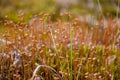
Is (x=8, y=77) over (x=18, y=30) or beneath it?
beneath

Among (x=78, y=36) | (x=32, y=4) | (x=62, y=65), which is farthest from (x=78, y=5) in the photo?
(x=62, y=65)

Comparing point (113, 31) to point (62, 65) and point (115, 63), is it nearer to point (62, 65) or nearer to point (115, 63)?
point (115, 63)

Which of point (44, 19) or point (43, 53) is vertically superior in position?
point (44, 19)

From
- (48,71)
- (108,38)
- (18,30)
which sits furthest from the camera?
(108,38)

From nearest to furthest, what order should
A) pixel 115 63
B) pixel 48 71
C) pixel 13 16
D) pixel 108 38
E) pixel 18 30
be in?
1. pixel 48 71
2. pixel 18 30
3. pixel 115 63
4. pixel 108 38
5. pixel 13 16

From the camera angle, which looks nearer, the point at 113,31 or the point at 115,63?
the point at 115,63

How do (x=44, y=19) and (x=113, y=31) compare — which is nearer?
(x=44, y=19)

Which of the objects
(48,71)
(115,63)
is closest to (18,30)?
(48,71)

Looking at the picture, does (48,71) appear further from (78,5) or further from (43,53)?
(78,5)

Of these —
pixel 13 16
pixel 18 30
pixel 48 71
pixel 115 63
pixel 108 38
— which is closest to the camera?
pixel 48 71
